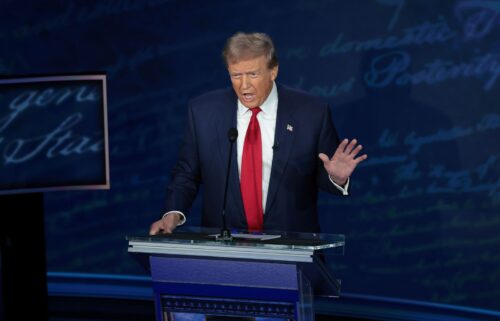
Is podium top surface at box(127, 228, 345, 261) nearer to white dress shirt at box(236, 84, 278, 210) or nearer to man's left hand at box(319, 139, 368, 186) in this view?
man's left hand at box(319, 139, 368, 186)

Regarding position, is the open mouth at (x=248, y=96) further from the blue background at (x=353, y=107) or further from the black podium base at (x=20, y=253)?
the blue background at (x=353, y=107)

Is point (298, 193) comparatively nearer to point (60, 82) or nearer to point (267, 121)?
point (267, 121)

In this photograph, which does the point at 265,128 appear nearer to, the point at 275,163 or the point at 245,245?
the point at 275,163

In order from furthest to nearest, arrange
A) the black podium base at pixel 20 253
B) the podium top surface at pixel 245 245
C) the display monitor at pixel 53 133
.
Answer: the black podium base at pixel 20 253 → the display monitor at pixel 53 133 → the podium top surface at pixel 245 245

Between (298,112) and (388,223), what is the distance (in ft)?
6.12

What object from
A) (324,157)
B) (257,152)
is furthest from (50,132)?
(324,157)

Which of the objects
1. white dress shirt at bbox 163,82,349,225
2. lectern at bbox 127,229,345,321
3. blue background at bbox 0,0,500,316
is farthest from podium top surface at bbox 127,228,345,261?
blue background at bbox 0,0,500,316

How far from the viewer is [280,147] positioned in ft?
11.7

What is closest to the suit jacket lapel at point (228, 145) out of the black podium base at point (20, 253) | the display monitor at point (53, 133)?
the display monitor at point (53, 133)

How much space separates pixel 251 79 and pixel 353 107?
1.93 m

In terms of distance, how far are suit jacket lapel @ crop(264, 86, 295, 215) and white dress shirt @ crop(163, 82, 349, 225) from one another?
0.08 feet

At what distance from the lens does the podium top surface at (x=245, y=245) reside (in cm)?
290

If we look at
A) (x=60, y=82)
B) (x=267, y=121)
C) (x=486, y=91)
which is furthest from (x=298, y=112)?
(x=486, y=91)

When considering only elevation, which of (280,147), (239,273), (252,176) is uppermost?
(280,147)
